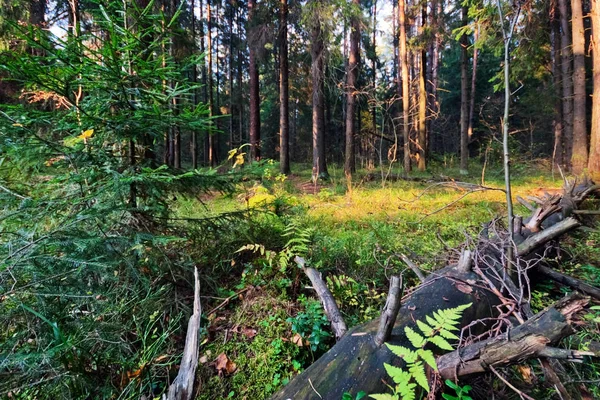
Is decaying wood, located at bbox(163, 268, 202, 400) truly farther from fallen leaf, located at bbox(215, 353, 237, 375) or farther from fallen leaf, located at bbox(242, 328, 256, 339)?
fallen leaf, located at bbox(242, 328, 256, 339)

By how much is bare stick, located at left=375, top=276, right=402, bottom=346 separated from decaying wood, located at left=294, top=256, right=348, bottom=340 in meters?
0.40

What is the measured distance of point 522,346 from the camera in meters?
1.29

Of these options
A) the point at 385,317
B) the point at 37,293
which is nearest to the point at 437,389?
the point at 385,317

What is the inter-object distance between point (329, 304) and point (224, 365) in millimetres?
892

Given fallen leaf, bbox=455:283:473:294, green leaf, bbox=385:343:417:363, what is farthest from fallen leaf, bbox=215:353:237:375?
fallen leaf, bbox=455:283:473:294

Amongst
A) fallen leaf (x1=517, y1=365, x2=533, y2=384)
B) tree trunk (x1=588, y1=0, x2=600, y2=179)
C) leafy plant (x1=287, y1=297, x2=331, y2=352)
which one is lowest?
fallen leaf (x1=517, y1=365, x2=533, y2=384)

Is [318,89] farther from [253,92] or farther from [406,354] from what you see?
[406,354]

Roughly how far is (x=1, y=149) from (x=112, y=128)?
2.49 ft

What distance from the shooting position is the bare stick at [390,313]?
5.08 ft

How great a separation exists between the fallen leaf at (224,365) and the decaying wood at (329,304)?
798 millimetres

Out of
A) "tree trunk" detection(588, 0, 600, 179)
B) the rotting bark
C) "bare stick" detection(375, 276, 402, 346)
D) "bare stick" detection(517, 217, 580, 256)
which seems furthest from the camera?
"tree trunk" detection(588, 0, 600, 179)

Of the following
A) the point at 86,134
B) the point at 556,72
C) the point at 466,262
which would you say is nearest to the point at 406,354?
the point at 466,262

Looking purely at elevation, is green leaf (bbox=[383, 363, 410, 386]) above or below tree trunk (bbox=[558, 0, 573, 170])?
below

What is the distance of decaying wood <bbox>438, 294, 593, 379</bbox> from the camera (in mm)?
1264
